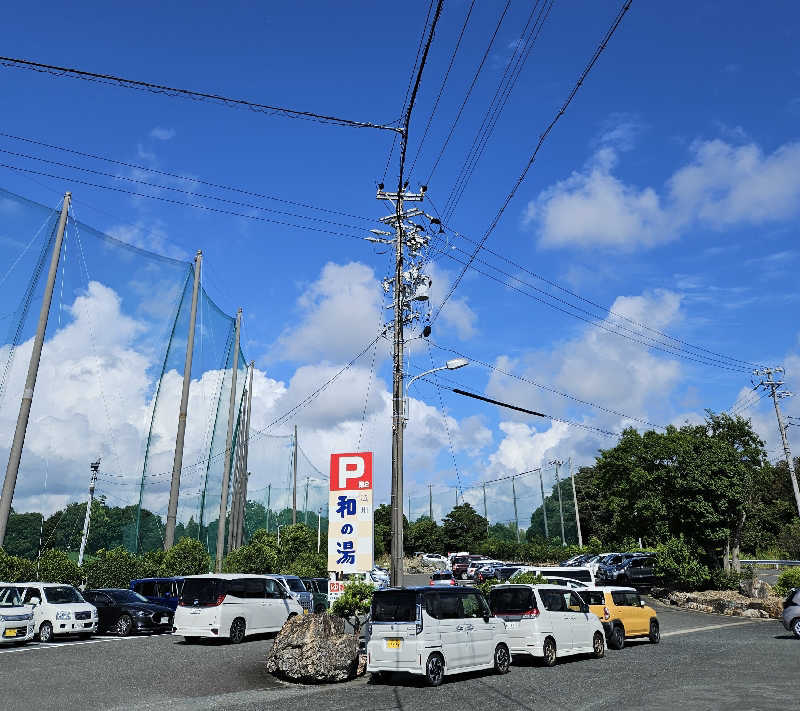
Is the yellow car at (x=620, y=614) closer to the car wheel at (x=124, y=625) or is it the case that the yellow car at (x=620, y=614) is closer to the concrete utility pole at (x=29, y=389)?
the car wheel at (x=124, y=625)

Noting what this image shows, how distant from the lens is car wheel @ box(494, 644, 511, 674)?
1326cm

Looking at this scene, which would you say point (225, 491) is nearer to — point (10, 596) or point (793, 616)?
point (10, 596)

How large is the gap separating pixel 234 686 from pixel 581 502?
204ft

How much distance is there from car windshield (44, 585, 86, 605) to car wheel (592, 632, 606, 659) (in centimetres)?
1456

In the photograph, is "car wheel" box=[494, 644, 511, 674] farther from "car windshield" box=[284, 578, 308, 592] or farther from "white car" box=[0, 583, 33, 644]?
"white car" box=[0, 583, 33, 644]

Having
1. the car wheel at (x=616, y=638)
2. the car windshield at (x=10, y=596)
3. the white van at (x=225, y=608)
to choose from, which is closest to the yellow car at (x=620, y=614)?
the car wheel at (x=616, y=638)

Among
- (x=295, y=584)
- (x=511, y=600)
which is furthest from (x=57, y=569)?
(x=511, y=600)

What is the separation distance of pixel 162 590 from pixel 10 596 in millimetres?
5603

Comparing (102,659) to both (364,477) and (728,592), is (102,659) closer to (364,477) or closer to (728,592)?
(364,477)

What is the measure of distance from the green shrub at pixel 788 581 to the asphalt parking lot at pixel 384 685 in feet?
40.6

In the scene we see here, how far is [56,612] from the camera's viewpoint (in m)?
18.2

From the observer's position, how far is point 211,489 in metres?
32.0

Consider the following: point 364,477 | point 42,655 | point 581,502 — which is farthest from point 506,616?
point 581,502

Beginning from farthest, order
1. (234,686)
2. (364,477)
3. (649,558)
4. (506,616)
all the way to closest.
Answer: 1. (649,558)
2. (364,477)
3. (506,616)
4. (234,686)
